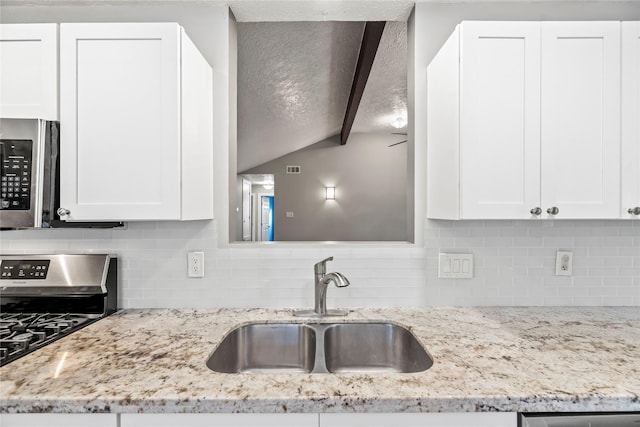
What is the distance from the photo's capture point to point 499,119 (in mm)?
1377

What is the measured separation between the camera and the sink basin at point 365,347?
1.49 m

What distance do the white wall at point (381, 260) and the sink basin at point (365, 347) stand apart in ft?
0.65

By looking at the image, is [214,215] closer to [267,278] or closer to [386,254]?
[267,278]

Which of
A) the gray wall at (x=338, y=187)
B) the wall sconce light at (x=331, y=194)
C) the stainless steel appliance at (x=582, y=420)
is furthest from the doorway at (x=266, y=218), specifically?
the stainless steel appliance at (x=582, y=420)

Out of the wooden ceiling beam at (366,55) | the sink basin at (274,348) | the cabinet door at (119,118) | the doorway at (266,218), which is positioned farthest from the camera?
the doorway at (266,218)

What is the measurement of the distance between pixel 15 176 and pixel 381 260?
1.44 m

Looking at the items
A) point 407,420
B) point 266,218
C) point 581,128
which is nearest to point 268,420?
point 407,420

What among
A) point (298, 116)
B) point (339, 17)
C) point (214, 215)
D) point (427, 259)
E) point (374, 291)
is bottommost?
point (374, 291)

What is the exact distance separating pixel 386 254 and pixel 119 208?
1133mm

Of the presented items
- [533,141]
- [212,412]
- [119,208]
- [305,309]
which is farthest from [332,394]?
[533,141]

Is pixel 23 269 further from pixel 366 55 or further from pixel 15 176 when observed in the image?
pixel 366 55

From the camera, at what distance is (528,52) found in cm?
137

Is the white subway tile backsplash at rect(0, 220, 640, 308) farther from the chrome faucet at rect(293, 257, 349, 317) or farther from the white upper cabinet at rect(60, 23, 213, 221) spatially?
the white upper cabinet at rect(60, 23, 213, 221)

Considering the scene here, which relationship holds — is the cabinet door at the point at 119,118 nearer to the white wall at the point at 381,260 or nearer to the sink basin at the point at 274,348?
the white wall at the point at 381,260
